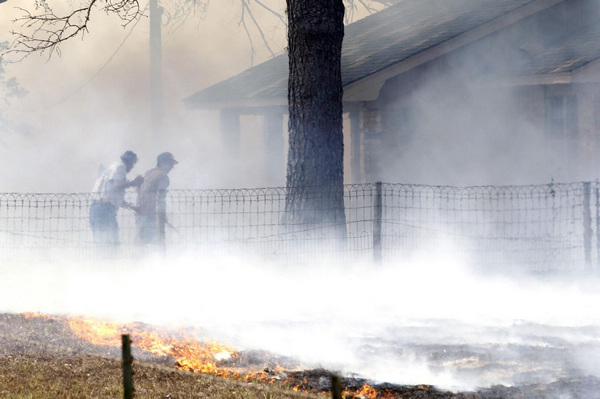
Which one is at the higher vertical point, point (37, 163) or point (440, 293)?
point (37, 163)

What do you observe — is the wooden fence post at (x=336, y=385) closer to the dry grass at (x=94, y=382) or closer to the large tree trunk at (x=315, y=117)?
the dry grass at (x=94, y=382)

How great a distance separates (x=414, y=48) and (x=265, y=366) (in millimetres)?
12278

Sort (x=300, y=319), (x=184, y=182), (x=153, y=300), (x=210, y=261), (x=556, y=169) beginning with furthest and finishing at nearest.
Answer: (x=184, y=182) < (x=556, y=169) < (x=210, y=261) < (x=153, y=300) < (x=300, y=319)

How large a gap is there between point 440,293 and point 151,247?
4.33m

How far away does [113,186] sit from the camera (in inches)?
531

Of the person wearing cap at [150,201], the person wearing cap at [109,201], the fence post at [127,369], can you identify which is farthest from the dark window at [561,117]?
the fence post at [127,369]

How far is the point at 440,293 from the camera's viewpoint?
11.5 metres

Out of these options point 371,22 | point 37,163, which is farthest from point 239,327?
point 37,163

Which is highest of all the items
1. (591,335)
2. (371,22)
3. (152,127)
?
(371,22)

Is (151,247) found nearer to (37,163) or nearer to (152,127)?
(152,127)

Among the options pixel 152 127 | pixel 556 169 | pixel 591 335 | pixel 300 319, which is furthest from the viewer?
pixel 152 127

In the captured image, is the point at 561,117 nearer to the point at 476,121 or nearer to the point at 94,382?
the point at 476,121

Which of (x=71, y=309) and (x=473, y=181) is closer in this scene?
(x=71, y=309)

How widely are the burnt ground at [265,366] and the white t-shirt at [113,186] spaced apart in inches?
172
